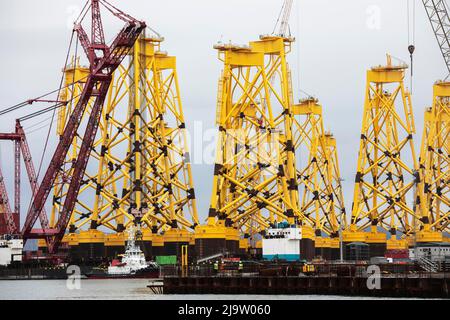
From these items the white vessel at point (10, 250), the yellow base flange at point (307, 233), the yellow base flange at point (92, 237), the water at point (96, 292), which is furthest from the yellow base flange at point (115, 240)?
the yellow base flange at point (307, 233)

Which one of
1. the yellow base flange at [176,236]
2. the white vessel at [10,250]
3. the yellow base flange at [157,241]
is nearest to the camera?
the yellow base flange at [157,241]

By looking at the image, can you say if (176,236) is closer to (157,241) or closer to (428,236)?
(157,241)

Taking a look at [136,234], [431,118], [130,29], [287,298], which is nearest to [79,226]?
[136,234]

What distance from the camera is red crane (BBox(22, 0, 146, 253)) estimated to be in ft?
447

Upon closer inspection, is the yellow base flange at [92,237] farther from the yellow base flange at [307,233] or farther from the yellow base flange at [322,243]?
the yellow base flange at [322,243]

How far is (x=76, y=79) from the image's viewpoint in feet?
518

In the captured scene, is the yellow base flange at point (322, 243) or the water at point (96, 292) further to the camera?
the yellow base flange at point (322, 243)

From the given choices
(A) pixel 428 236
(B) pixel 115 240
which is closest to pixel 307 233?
(A) pixel 428 236

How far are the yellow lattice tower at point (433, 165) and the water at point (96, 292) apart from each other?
3609 cm

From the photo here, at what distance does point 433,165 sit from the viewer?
521ft

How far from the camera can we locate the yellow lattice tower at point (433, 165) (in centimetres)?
14888

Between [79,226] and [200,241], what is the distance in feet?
82.5

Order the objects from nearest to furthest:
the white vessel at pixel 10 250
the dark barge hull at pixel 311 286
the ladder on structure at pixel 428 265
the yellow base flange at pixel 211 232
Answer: the dark barge hull at pixel 311 286 < the ladder on structure at pixel 428 265 < the yellow base flange at pixel 211 232 < the white vessel at pixel 10 250
